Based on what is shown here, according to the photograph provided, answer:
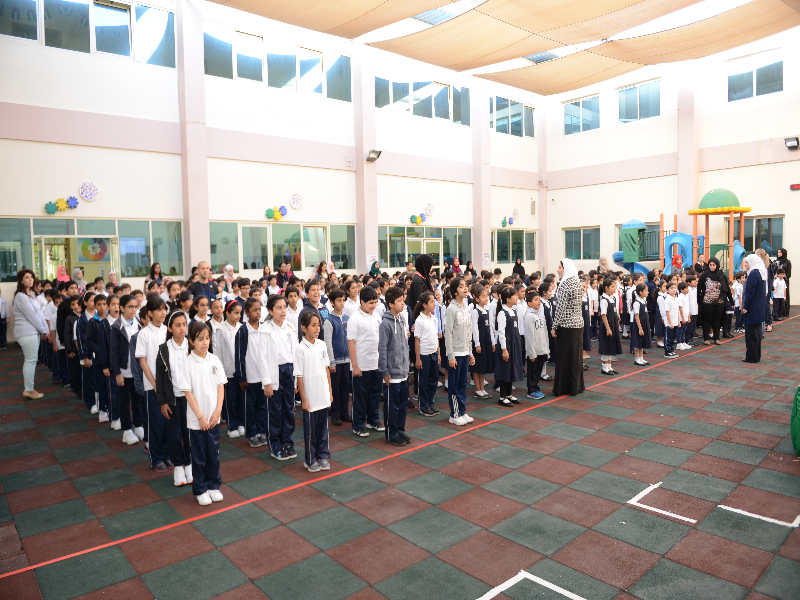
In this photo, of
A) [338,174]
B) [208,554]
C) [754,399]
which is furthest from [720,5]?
[208,554]

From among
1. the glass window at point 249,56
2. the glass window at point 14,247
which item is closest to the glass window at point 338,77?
the glass window at point 249,56

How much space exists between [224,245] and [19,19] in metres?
6.50

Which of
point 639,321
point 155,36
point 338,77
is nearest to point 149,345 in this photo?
point 639,321

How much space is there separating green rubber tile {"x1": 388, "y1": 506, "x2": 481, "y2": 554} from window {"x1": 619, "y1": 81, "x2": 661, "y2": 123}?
19.9m

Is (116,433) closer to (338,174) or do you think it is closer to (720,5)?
(338,174)

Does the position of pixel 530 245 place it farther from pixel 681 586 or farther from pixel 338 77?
pixel 681 586

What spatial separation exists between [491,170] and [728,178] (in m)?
8.30

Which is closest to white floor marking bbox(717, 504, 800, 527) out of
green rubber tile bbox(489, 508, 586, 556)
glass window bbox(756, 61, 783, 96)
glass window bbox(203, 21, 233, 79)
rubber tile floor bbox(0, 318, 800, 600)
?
rubber tile floor bbox(0, 318, 800, 600)

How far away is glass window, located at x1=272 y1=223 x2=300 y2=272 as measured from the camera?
15250mm

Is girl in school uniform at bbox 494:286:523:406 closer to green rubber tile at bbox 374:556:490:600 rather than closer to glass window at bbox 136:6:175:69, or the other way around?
green rubber tile at bbox 374:556:490:600

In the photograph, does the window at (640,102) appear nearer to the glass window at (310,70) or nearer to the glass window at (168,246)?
the glass window at (310,70)

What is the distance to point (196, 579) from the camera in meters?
3.44

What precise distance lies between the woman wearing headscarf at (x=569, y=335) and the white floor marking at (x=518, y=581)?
4.60 m

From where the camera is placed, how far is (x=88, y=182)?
12.3 metres
